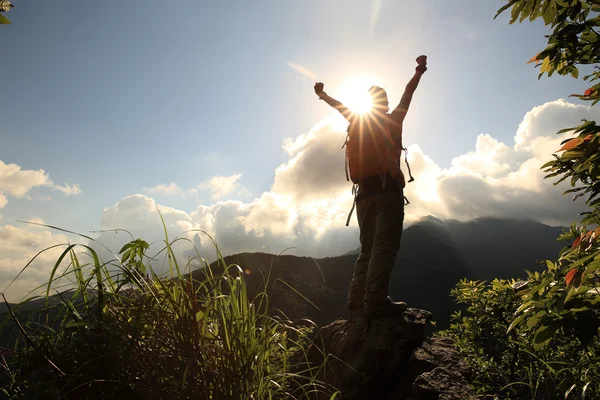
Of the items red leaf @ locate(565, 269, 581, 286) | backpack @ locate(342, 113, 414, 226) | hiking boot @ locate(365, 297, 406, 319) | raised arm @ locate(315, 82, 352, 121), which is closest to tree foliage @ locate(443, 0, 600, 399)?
red leaf @ locate(565, 269, 581, 286)

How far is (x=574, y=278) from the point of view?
1558 millimetres

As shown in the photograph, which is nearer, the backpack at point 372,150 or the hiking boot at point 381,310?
the hiking boot at point 381,310

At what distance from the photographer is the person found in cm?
420

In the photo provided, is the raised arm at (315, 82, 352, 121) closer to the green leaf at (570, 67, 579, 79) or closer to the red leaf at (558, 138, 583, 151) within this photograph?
the green leaf at (570, 67, 579, 79)

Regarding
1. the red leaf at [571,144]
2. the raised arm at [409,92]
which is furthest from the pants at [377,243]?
the red leaf at [571,144]

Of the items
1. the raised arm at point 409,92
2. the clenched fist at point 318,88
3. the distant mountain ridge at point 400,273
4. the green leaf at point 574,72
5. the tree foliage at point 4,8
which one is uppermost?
the clenched fist at point 318,88

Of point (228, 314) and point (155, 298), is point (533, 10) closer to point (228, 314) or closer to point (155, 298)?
point (228, 314)

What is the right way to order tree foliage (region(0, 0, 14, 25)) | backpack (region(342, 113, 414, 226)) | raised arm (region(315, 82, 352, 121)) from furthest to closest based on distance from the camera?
raised arm (region(315, 82, 352, 121)) < backpack (region(342, 113, 414, 226)) < tree foliage (region(0, 0, 14, 25))

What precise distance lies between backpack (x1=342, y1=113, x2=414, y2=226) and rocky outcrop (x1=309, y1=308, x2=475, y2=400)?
5.11 ft

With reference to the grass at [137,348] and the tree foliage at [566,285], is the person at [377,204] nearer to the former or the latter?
the tree foliage at [566,285]

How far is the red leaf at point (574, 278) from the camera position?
1518mm

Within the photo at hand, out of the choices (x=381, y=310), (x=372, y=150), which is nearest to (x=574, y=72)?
(x=372, y=150)

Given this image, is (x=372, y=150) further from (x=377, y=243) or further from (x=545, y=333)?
(x=545, y=333)

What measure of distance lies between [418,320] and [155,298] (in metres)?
3.89
